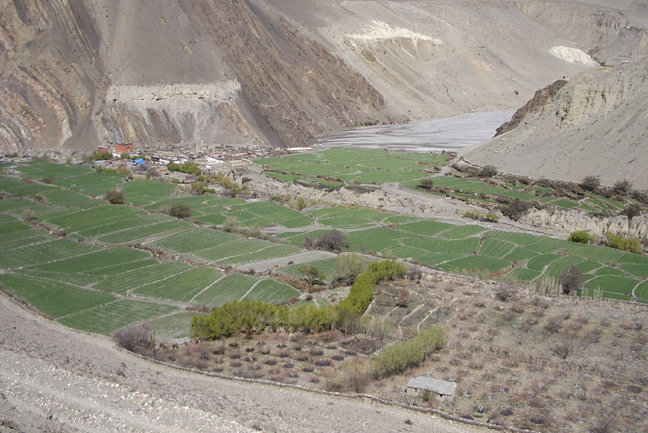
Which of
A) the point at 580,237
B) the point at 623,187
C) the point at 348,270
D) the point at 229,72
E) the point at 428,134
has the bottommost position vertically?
the point at 348,270

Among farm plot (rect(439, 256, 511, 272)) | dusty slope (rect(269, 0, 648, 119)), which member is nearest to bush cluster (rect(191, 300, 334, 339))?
farm plot (rect(439, 256, 511, 272))

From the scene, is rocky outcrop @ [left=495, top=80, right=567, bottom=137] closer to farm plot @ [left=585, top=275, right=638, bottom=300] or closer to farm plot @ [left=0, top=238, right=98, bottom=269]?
farm plot @ [left=585, top=275, right=638, bottom=300]

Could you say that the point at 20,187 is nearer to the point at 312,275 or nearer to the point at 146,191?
the point at 146,191

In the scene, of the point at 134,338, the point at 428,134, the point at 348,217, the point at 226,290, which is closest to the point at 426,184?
the point at 348,217

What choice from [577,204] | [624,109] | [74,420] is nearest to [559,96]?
[624,109]

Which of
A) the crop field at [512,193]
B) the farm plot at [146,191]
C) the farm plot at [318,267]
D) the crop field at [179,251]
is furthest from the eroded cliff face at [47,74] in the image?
the farm plot at [318,267]
